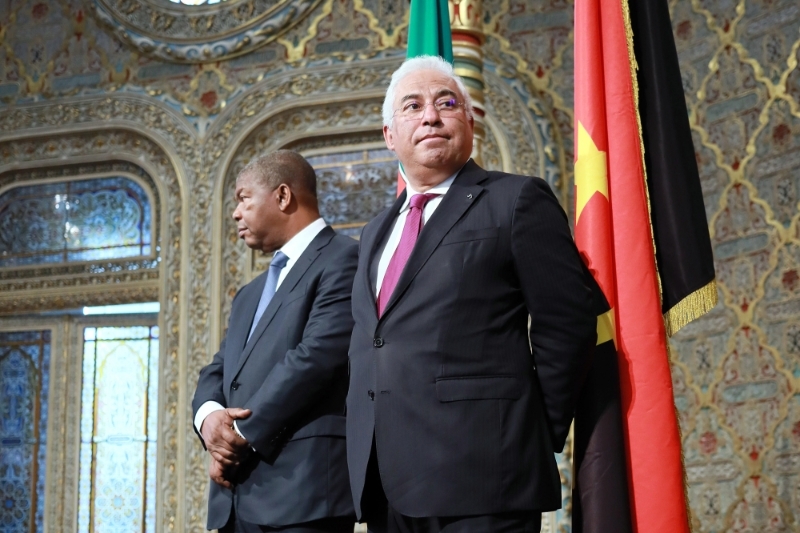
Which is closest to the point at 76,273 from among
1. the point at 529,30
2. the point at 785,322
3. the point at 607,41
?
the point at 529,30

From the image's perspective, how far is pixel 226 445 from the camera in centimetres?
248

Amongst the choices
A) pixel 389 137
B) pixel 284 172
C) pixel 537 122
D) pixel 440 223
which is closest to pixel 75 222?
pixel 537 122

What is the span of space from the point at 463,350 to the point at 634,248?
63 centimetres

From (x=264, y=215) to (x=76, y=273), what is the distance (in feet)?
12.0

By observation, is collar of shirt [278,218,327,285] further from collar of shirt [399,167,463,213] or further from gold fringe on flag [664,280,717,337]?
gold fringe on flag [664,280,717,337]

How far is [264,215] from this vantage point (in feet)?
9.21

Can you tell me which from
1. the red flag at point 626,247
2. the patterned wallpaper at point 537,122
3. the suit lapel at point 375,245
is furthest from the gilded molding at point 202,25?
the suit lapel at point 375,245

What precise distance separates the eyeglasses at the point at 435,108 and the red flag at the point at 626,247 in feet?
1.44

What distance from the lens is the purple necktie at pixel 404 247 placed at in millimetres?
1981

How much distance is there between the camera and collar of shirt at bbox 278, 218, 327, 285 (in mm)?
2775

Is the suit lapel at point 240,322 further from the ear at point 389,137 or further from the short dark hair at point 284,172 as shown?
the ear at point 389,137

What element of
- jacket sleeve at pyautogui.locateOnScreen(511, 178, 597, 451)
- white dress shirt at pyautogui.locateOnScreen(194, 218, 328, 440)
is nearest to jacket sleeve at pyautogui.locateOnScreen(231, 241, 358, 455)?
white dress shirt at pyautogui.locateOnScreen(194, 218, 328, 440)

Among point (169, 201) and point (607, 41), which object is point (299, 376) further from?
point (169, 201)

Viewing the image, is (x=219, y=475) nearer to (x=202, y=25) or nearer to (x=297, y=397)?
(x=297, y=397)
